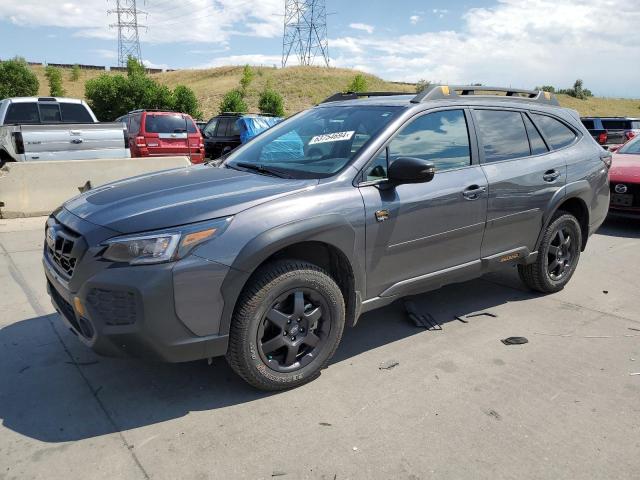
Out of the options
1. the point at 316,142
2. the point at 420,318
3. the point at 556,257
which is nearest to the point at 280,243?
the point at 316,142

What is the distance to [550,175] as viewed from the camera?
15.2ft

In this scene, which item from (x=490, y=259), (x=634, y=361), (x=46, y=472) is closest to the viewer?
(x=46, y=472)

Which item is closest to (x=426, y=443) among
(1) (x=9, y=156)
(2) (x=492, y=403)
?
(2) (x=492, y=403)

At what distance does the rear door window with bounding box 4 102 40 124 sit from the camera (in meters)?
11.6

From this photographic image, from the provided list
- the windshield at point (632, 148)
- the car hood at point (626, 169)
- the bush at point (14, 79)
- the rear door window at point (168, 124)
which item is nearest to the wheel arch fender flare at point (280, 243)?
the car hood at point (626, 169)

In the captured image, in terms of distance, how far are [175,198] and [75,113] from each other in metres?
10.8

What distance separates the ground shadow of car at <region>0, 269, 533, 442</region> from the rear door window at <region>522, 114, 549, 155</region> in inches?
70.7

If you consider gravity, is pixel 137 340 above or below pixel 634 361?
above

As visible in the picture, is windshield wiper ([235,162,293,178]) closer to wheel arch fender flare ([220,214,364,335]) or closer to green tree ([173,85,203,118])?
wheel arch fender flare ([220,214,364,335])

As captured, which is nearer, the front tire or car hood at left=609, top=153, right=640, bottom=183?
the front tire

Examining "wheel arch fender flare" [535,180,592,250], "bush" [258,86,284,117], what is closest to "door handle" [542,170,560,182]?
"wheel arch fender flare" [535,180,592,250]

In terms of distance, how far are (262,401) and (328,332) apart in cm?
58

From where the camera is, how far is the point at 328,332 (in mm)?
3381

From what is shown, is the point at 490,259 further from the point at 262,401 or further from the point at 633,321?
the point at 262,401
